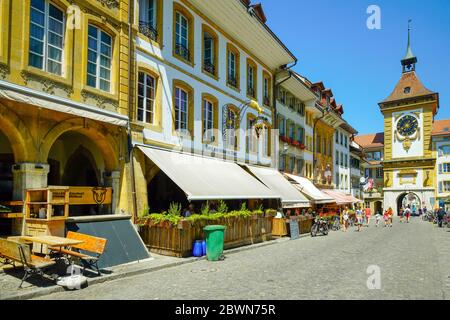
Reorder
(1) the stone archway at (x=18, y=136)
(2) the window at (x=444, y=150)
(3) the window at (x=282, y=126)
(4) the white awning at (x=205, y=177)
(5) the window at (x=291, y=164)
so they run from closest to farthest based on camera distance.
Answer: (1) the stone archway at (x=18, y=136) → (4) the white awning at (x=205, y=177) → (3) the window at (x=282, y=126) → (5) the window at (x=291, y=164) → (2) the window at (x=444, y=150)

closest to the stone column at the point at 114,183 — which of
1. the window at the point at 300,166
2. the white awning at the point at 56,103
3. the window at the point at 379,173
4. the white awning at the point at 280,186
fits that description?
the white awning at the point at 56,103

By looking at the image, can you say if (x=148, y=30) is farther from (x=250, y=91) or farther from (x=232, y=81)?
(x=250, y=91)

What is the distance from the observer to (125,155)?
1266 centimetres

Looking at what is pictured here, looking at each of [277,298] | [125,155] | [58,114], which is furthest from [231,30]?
[277,298]

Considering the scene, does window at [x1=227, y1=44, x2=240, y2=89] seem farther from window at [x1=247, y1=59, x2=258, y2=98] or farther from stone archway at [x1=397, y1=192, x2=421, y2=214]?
stone archway at [x1=397, y1=192, x2=421, y2=214]

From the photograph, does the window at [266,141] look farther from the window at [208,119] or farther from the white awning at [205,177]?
the window at [208,119]

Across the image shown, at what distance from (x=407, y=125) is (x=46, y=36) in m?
61.0

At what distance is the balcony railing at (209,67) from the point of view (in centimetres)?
1759

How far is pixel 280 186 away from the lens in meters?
21.2

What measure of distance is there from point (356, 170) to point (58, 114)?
167 feet

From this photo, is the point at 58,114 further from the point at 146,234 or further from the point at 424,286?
the point at 424,286

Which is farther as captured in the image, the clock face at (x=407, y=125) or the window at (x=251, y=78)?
the clock face at (x=407, y=125)

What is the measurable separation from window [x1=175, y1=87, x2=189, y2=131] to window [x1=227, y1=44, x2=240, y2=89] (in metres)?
4.16

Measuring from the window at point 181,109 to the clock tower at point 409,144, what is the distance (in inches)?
2057
